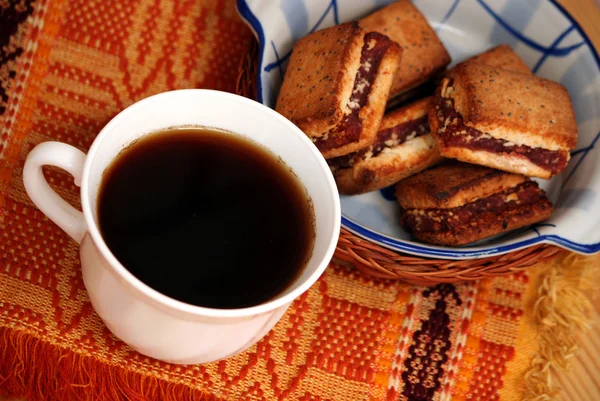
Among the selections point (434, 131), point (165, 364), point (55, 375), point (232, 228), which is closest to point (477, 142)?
point (434, 131)

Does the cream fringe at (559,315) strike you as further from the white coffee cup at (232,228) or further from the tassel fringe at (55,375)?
the tassel fringe at (55,375)

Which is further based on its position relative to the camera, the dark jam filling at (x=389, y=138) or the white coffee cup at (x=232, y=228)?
the dark jam filling at (x=389, y=138)

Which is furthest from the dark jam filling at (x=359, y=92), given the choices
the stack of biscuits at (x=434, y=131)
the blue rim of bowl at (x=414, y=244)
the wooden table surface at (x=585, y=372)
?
the wooden table surface at (x=585, y=372)

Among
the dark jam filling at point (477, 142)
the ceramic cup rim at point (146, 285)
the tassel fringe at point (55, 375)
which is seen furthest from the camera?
the dark jam filling at point (477, 142)

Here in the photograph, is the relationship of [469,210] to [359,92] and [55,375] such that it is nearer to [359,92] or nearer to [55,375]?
[359,92]

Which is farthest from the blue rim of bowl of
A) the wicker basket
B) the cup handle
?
the cup handle

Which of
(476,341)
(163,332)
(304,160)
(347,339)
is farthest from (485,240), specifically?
(163,332)
